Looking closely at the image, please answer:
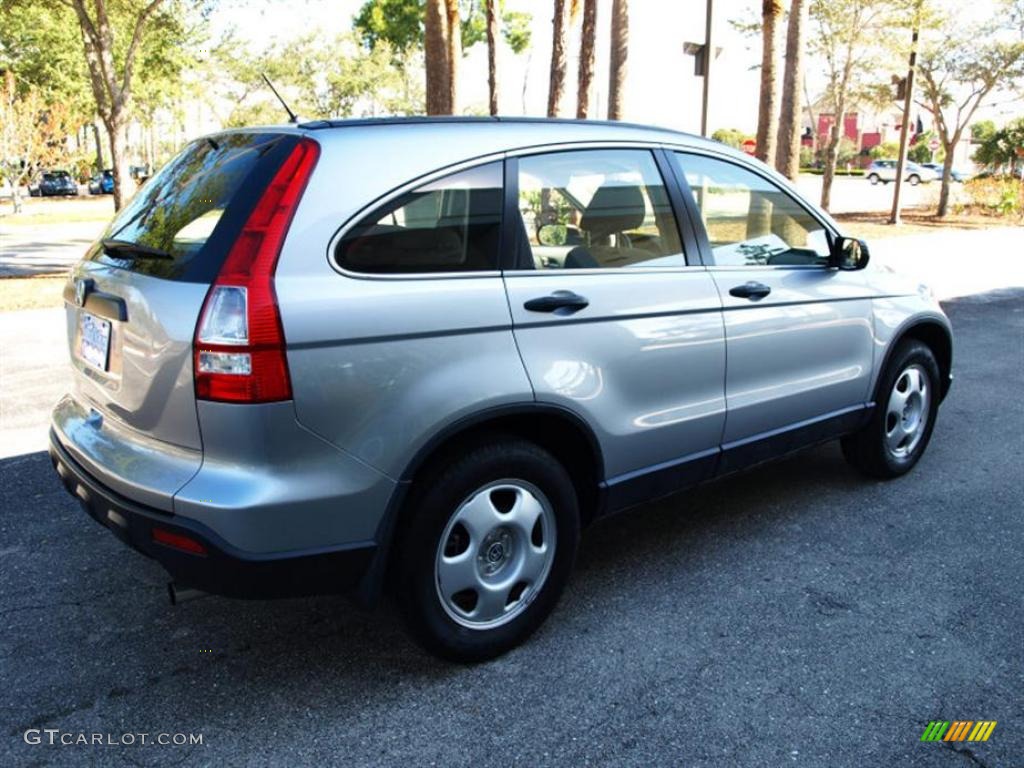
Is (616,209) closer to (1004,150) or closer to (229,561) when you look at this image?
(229,561)

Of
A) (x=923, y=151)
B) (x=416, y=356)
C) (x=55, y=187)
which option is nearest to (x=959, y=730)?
(x=416, y=356)

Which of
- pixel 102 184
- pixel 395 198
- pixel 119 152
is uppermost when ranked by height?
pixel 119 152

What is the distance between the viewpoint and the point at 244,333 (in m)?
2.33

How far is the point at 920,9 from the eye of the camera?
20.2 meters

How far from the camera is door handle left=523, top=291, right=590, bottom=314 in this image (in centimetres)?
286

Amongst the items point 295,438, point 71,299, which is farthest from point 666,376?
point 71,299

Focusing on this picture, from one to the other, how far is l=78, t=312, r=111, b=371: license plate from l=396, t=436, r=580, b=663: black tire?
111cm

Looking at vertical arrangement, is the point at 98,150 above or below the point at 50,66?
below

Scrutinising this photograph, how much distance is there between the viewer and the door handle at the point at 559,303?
286cm

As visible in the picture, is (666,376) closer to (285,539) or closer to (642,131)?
(642,131)

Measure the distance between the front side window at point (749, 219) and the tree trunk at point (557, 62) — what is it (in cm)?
1009

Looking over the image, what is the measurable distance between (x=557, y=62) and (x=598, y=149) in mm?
11248

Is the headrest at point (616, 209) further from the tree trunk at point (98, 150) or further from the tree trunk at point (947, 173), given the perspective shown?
the tree trunk at point (98, 150)

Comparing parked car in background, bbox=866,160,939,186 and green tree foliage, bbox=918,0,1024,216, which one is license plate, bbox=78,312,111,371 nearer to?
green tree foliage, bbox=918,0,1024,216
